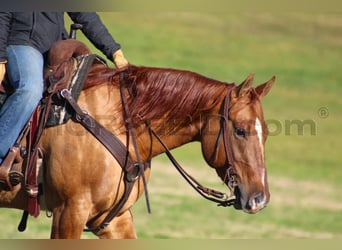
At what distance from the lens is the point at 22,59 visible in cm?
609

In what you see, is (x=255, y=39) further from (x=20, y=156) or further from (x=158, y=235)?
(x=20, y=156)

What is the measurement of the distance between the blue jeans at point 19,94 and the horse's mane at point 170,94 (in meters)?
0.47

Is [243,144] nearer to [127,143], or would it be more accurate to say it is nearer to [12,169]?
[127,143]

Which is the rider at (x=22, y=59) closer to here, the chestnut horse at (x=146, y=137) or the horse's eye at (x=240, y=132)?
the chestnut horse at (x=146, y=137)

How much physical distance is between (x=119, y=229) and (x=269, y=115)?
14900mm

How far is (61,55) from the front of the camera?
618 cm

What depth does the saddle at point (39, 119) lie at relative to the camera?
239 inches

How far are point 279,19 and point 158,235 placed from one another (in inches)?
902

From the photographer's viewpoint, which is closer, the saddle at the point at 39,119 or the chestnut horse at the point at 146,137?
the chestnut horse at the point at 146,137

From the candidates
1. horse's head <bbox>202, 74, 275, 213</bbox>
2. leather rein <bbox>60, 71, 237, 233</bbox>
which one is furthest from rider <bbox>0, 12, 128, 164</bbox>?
horse's head <bbox>202, 74, 275, 213</bbox>

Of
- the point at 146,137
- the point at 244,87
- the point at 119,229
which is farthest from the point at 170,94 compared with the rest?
the point at 119,229

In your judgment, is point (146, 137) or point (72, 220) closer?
point (72, 220)
